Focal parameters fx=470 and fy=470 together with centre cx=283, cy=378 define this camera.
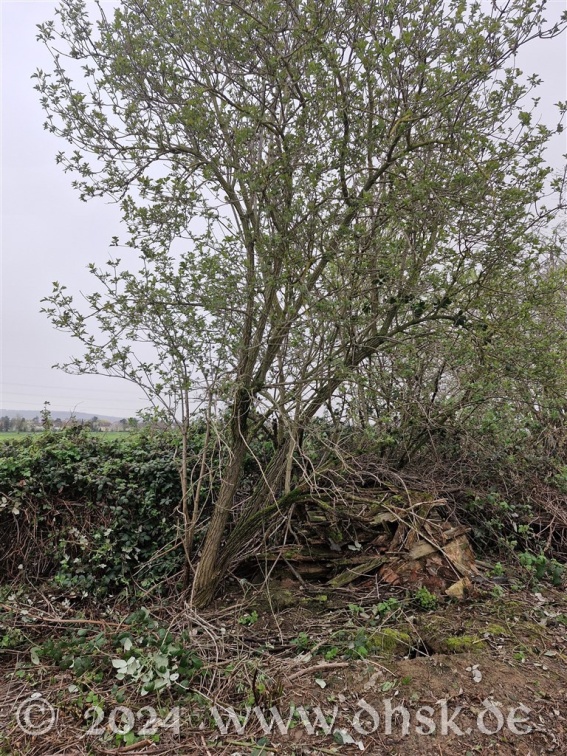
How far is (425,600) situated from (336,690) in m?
1.20

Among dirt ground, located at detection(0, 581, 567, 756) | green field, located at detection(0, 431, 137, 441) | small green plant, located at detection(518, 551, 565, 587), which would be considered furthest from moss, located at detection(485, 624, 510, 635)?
green field, located at detection(0, 431, 137, 441)

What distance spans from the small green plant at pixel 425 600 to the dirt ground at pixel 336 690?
0.09 ft

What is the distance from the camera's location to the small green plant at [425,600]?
351 cm

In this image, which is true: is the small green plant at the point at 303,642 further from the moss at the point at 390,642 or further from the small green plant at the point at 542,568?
the small green plant at the point at 542,568

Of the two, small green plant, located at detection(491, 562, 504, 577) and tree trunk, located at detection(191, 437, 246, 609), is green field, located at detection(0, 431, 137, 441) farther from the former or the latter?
small green plant, located at detection(491, 562, 504, 577)

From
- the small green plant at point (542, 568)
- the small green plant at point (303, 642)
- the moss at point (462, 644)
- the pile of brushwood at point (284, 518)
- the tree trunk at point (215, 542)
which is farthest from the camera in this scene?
the small green plant at point (542, 568)

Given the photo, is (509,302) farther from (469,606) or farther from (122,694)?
(122,694)

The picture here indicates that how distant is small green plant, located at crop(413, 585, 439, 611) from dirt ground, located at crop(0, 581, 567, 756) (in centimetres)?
3

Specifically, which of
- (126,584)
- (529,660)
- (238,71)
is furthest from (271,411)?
(238,71)

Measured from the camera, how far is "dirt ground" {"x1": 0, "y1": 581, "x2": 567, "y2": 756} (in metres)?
2.32

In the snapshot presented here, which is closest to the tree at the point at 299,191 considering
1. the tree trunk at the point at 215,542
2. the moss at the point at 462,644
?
the tree trunk at the point at 215,542

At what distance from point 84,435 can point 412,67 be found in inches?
176

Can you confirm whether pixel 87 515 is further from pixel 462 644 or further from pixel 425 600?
pixel 462 644

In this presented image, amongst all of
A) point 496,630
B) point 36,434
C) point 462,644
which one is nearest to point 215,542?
point 462,644
